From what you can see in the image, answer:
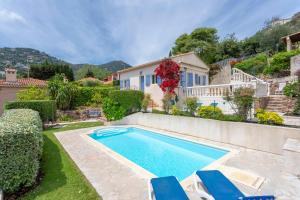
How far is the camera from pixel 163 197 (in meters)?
3.67

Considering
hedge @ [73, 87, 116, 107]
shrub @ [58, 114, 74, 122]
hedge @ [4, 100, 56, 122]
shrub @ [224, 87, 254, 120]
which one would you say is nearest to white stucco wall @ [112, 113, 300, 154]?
shrub @ [224, 87, 254, 120]

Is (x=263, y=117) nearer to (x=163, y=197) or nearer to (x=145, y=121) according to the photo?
(x=163, y=197)

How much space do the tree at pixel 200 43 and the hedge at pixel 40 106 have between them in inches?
1139

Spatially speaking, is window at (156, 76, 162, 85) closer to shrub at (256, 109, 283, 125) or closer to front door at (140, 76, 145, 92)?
front door at (140, 76, 145, 92)

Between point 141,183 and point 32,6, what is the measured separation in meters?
14.5

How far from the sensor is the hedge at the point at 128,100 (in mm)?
17125

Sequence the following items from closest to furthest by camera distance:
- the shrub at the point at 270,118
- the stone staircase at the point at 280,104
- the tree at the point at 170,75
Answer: the shrub at the point at 270,118
the stone staircase at the point at 280,104
the tree at the point at 170,75

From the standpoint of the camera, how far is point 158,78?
19.9 meters

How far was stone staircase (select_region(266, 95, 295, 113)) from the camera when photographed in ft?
39.5

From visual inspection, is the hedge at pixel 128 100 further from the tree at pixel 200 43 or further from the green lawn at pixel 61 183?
the tree at pixel 200 43

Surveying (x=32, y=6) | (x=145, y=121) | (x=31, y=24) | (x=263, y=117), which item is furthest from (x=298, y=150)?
(x=31, y=24)

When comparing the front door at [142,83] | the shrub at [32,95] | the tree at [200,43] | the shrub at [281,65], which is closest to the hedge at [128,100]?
the front door at [142,83]

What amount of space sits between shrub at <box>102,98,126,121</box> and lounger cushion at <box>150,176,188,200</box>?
12606 millimetres

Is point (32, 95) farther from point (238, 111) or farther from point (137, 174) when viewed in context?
point (238, 111)
